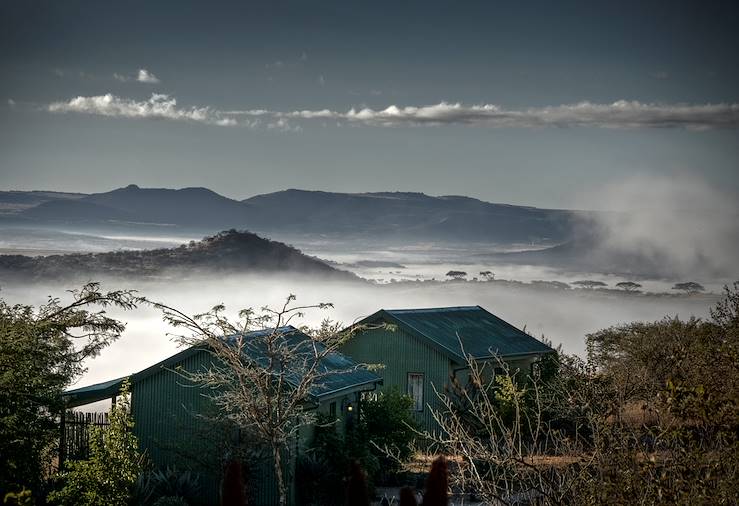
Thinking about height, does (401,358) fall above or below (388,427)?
above

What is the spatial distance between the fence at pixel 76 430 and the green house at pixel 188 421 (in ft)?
1.31

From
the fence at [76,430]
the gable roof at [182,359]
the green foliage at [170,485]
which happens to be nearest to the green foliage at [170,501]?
the green foliage at [170,485]

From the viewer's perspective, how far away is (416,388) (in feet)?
122

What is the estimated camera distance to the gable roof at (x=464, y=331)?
3712 cm

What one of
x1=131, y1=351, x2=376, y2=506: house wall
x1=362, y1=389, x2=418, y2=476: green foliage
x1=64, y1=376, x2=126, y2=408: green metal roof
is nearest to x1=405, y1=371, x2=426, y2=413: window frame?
x1=362, y1=389, x2=418, y2=476: green foliage

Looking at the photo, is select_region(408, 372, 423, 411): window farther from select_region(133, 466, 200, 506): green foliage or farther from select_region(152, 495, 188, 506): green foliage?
select_region(152, 495, 188, 506): green foliage

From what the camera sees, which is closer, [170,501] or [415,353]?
[170,501]

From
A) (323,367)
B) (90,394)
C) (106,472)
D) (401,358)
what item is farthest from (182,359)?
(401,358)

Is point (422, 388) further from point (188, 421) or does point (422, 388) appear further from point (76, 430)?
point (76, 430)

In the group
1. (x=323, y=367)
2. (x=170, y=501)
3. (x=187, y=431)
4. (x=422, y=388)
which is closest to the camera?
(x=170, y=501)

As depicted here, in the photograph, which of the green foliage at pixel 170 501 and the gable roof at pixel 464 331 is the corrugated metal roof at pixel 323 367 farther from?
the gable roof at pixel 464 331

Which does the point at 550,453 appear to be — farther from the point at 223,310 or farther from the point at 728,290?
the point at 223,310

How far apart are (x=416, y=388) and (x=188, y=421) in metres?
12.1

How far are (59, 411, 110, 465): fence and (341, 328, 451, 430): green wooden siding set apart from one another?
41.6ft
